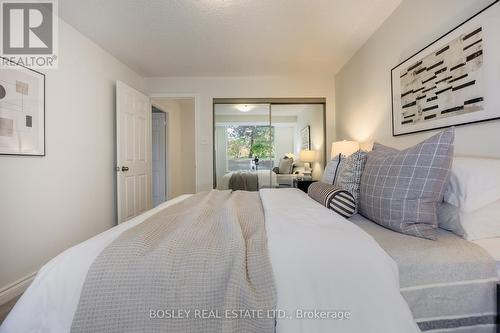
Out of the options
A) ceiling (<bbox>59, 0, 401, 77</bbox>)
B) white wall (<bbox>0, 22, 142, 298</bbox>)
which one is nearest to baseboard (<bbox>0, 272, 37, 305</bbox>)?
white wall (<bbox>0, 22, 142, 298</bbox>)

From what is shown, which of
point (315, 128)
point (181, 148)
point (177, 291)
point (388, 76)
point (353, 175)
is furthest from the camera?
point (181, 148)

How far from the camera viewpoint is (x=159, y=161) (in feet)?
15.6

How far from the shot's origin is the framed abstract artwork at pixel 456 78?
4.01ft

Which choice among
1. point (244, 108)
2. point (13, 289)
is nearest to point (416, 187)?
point (13, 289)

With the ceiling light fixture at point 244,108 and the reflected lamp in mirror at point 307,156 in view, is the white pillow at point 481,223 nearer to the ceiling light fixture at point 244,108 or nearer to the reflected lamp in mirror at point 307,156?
the reflected lamp in mirror at point 307,156

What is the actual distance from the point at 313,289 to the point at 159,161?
455cm

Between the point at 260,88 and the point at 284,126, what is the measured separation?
30.0 inches

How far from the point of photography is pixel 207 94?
3.74 m

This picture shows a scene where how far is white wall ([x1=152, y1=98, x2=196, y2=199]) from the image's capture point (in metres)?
4.98

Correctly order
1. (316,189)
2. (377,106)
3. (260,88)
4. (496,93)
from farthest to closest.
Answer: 1. (260,88)
2. (377,106)
3. (316,189)
4. (496,93)

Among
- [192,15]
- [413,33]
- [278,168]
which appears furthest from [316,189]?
[278,168]

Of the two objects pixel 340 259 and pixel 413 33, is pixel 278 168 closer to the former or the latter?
pixel 413 33

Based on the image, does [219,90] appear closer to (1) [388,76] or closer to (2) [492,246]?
(1) [388,76]

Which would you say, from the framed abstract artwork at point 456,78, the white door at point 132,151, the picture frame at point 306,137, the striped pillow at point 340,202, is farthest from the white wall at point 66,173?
the framed abstract artwork at point 456,78
